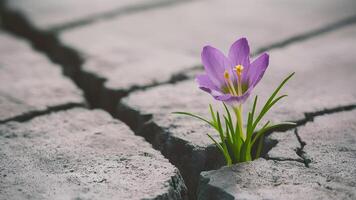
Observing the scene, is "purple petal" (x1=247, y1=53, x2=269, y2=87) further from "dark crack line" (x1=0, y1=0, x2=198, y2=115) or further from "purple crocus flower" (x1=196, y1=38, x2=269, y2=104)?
"dark crack line" (x1=0, y1=0, x2=198, y2=115)

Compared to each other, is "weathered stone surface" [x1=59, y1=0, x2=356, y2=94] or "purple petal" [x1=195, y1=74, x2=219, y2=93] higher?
"weathered stone surface" [x1=59, y1=0, x2=356, y2=94]

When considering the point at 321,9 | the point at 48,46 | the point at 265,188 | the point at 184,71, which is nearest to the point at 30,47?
the point at 48,46

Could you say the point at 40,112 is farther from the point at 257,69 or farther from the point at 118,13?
the point at 118,13

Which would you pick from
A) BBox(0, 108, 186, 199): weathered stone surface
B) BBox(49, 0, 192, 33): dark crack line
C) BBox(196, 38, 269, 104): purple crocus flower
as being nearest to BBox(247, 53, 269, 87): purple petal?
BBox(196, 38, 269, 104): purple crocus flower

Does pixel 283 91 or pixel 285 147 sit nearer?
pixel 285 147

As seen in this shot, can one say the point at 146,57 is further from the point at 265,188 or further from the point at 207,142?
the point at 265,188

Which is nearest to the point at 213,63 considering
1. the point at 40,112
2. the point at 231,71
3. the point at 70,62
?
the point at 231,71
